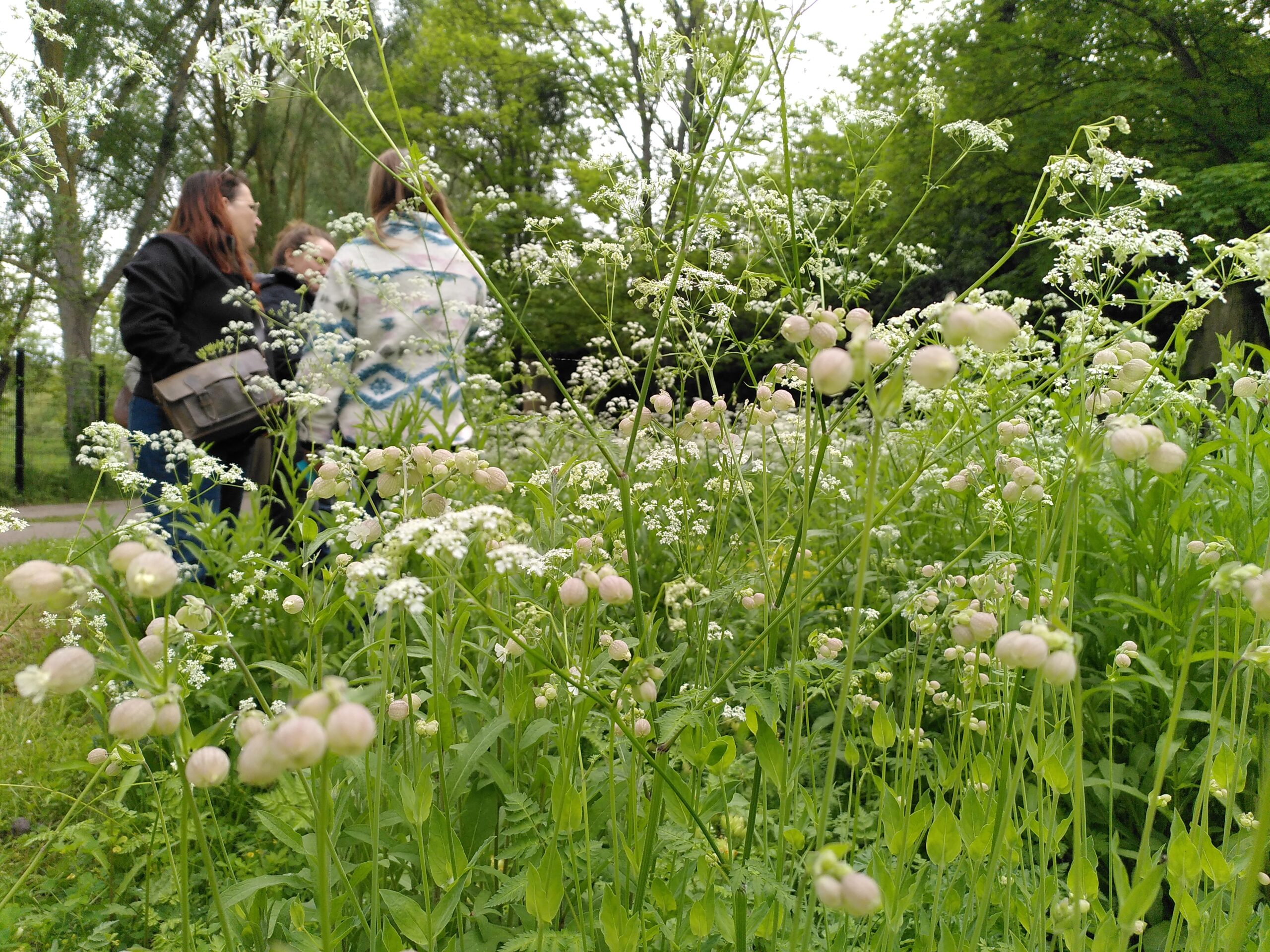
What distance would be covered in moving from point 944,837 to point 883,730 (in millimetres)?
213

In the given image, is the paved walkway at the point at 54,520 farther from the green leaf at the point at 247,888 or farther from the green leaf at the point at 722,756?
the green leaf at the point at 722,756

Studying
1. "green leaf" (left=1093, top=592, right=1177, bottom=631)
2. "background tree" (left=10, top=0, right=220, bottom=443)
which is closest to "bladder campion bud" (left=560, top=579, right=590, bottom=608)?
"green leaf" (left=1093, top=592, right=1177, bottom=631)

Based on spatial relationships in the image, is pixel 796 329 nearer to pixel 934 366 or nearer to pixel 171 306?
pixel 934 366

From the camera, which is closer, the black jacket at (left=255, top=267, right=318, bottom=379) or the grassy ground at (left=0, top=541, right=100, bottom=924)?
the grassy ground at (left=0, top=541, right=100, bottom=924)

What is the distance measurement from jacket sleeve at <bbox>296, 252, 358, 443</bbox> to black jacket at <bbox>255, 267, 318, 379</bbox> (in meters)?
0.46

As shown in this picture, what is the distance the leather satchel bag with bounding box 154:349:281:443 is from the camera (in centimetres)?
378

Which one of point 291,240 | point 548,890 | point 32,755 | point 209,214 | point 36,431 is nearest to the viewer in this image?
point 548,890

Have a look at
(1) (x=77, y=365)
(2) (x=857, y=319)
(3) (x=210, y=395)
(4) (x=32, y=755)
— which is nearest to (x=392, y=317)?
(3) (x=210, y=395)

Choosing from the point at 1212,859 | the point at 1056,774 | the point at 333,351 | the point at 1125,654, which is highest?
the point at 333,351

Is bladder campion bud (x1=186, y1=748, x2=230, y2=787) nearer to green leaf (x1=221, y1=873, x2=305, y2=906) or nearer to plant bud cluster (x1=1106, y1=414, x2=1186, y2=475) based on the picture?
green leaf (x1=221, y1=873, x2=305, y2=906)

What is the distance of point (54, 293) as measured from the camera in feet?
42.7

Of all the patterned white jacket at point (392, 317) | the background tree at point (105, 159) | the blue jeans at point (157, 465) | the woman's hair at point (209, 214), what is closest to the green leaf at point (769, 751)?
the patterned white jacket at point (392, 317)

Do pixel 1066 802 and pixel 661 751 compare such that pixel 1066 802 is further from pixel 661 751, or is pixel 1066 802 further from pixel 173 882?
pixel 173 882

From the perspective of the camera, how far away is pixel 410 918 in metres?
1.25
